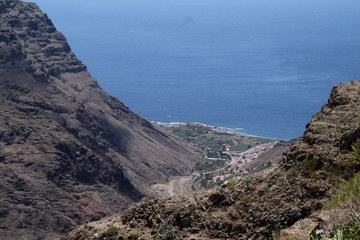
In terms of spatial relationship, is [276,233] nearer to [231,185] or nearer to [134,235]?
[231,185]

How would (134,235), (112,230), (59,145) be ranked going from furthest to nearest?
(59,145) → (112,230) → (134,235)

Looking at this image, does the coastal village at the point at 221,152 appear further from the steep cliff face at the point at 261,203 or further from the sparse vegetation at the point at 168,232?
the sparse vegetation at the point at 168,232

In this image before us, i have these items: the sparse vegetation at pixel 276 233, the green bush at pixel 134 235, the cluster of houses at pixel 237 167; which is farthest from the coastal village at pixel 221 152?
the sparse vegetation at pixel 276 233

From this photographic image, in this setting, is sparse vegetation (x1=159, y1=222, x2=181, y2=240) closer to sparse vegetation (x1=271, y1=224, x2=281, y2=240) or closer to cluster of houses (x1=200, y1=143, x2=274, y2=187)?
sparse vegetation (x1=271, y1=224, x2=281, y2=240)

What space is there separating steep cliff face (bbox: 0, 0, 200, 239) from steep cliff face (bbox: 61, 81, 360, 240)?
46734 millimetres

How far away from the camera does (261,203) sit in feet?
44.2

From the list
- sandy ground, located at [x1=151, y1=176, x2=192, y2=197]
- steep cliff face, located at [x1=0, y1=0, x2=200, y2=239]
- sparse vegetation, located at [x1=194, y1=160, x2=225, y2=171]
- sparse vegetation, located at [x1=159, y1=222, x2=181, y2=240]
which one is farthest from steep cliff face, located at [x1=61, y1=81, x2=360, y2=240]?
sparse vegetation, located at [x1=194, y1=160, x2=225, y2=171]

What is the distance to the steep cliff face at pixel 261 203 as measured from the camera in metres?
12.9

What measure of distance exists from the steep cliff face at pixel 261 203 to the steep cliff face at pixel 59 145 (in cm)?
4673

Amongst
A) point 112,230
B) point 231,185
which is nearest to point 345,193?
point 231,185

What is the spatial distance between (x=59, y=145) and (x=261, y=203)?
69882mm

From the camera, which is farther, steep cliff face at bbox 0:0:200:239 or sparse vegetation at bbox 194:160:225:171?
sparse vegetation at bbox 194:160:225:171

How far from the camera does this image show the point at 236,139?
146875 millimetres

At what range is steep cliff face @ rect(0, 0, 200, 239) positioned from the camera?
6681 cm
